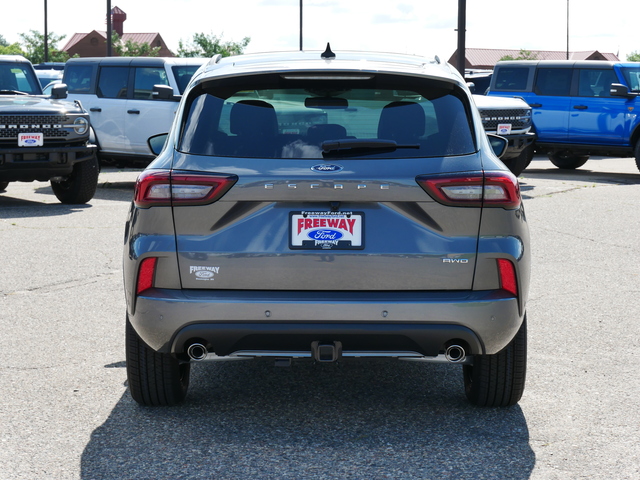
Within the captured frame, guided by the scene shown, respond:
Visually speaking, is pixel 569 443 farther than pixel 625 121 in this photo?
No

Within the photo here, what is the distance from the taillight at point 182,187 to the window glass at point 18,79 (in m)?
10.5

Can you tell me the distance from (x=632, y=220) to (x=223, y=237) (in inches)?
363

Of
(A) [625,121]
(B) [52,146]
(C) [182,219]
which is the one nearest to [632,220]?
(A) [625,121]

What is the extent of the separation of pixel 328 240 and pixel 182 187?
2.17 ft

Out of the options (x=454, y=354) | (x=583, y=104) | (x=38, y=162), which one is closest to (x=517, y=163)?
(x=583, y=104)

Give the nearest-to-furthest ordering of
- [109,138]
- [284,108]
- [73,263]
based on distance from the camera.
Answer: [284,108] → [73,263] → [109,138]

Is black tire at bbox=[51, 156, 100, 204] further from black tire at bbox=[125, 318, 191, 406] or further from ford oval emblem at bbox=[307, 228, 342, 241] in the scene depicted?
ford oval emblem at bbox=[307, 228, 342, 241]

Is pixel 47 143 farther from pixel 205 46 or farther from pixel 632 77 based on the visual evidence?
pixel 205 46

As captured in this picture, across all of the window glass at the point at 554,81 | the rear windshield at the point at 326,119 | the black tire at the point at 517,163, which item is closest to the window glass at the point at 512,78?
the window glass at the point at 554,81

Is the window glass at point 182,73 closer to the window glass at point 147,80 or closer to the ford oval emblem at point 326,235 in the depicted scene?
the window glass at point 147,80

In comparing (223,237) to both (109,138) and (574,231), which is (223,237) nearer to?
(574,231)

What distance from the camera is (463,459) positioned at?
13.2 ft

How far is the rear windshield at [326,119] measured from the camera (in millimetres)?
4176

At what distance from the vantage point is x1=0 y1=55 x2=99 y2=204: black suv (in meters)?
12.6
